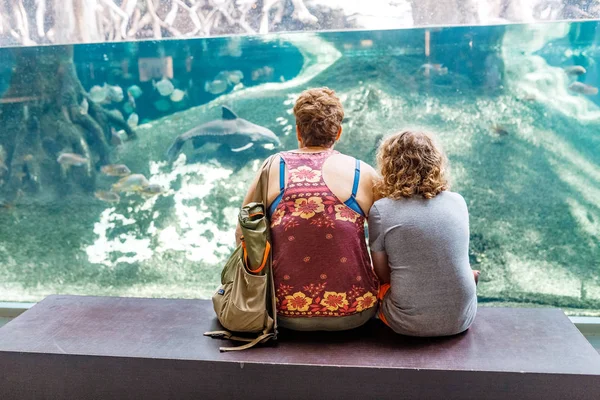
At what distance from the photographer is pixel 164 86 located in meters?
3.96

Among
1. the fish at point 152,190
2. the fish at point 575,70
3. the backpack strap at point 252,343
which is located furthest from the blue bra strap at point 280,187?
the fish at point 575,70

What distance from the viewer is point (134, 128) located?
410 centimetres

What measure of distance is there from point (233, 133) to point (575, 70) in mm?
2358

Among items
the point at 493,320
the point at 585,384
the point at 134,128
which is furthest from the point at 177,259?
the point at 585,384

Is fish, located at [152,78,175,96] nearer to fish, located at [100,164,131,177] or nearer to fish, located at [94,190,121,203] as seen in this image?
fish, located at [100,164,131,177]

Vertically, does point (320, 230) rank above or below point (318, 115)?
below

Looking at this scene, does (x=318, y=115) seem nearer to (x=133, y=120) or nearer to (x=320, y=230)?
(x=320, y=230)

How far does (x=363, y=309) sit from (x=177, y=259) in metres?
2.19

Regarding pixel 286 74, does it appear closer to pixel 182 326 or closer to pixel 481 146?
pixel 481 146

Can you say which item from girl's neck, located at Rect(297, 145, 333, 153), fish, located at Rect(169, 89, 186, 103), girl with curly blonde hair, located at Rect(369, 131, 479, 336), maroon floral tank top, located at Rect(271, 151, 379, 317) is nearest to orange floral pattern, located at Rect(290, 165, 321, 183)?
maroon floral tank top, located at Rect(271, 151, 379, 317)

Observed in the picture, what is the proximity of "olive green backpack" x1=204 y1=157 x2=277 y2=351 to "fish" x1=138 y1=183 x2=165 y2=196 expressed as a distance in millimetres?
1941

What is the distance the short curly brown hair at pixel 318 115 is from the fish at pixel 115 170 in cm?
218

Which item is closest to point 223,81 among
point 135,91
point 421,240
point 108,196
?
point 135,91

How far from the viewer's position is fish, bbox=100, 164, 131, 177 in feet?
13.6
